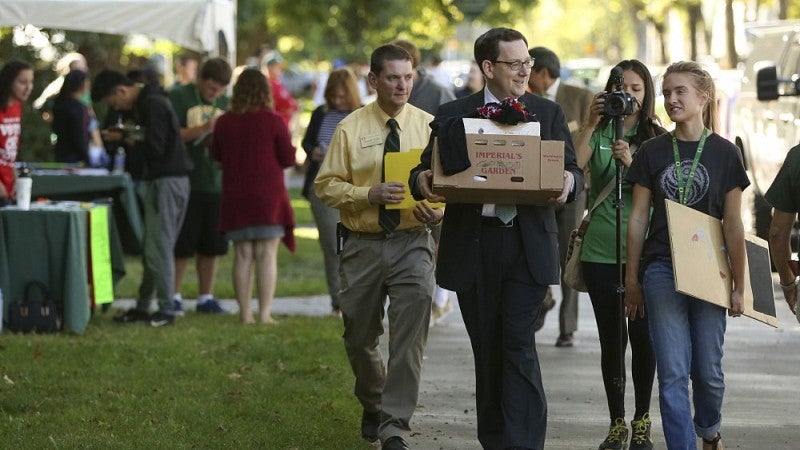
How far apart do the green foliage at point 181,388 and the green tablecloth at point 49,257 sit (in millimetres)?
296

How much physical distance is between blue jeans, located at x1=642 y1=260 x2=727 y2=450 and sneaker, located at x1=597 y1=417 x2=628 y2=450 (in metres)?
0.90

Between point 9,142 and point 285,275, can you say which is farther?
point 285,275

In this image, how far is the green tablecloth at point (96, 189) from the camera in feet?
47.2

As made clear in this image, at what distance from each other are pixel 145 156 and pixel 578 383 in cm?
438

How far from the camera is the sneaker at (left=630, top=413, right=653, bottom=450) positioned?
756cm

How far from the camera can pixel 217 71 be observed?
513 inches

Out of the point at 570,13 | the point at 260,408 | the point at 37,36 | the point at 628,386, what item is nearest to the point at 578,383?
the point at 628,386

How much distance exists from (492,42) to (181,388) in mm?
3648

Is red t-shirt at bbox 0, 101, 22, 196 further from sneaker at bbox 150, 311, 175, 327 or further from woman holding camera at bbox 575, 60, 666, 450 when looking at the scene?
woman holding camera at bbox 575, 60, 666, 450

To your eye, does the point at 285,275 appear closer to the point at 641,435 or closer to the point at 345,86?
the point at 345,86

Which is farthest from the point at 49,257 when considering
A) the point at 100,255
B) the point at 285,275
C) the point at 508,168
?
the point at 508,168

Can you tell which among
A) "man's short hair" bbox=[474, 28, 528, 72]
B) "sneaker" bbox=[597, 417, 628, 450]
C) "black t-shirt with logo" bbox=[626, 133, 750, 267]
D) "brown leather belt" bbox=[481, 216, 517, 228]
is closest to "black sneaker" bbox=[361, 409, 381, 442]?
"sneaker" bbox=[597, 417, 628, 450]

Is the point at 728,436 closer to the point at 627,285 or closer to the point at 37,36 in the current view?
the point at 627,285

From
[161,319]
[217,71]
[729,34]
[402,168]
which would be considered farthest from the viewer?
[729,34]
